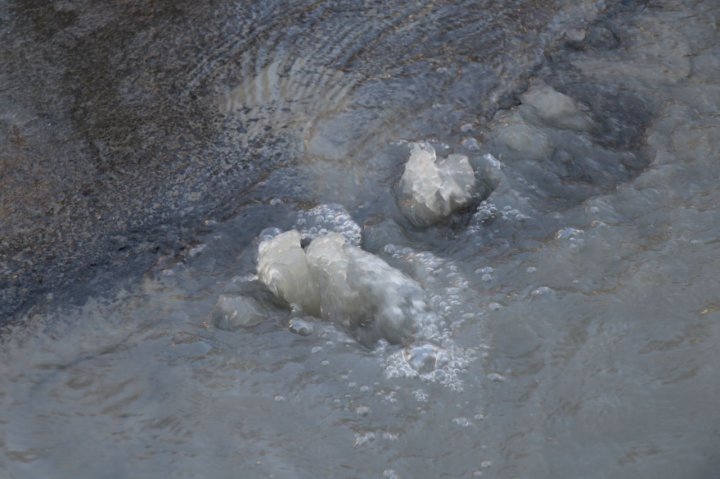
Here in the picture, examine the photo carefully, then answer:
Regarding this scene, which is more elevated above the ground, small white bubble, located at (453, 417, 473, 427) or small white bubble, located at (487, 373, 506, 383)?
small white bubble, located at (487, 373, 506, 383)

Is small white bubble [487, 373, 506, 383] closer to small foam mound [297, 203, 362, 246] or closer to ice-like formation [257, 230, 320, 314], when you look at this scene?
ice-like formation [257, 230, 320, 314]

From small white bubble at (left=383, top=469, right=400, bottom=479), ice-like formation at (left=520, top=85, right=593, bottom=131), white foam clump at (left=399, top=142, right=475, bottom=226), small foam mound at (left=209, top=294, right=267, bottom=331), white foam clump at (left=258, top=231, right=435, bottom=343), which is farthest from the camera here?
ice-like formation at (left=520, top=85, right=593, bottom=131)

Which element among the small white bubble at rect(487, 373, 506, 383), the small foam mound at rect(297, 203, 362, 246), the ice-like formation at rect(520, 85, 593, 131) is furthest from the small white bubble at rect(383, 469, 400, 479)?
the ice-like formation at rect(520, 85, 593, 131)

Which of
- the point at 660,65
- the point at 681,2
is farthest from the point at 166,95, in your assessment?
the point at 681,2

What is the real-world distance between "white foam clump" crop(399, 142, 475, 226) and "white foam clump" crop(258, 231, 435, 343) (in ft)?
0.97

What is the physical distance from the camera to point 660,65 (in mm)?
3461

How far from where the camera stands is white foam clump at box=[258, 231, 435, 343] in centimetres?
250

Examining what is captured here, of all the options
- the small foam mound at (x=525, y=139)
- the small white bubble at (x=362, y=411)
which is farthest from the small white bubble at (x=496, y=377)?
the small foam mound at (x=525, y=139)

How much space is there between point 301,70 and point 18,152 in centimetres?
118

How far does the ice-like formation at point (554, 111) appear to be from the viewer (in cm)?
322

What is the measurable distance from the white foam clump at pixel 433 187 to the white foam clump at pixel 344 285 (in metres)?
0.30

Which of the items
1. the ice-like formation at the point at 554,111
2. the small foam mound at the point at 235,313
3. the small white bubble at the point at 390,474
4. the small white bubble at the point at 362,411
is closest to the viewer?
the small white bubble at the point at 390,474

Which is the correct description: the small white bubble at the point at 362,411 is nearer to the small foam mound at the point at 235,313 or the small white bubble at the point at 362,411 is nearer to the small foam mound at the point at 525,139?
the small foam mound at the point at 235,313

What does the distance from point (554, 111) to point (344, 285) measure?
119 cm
